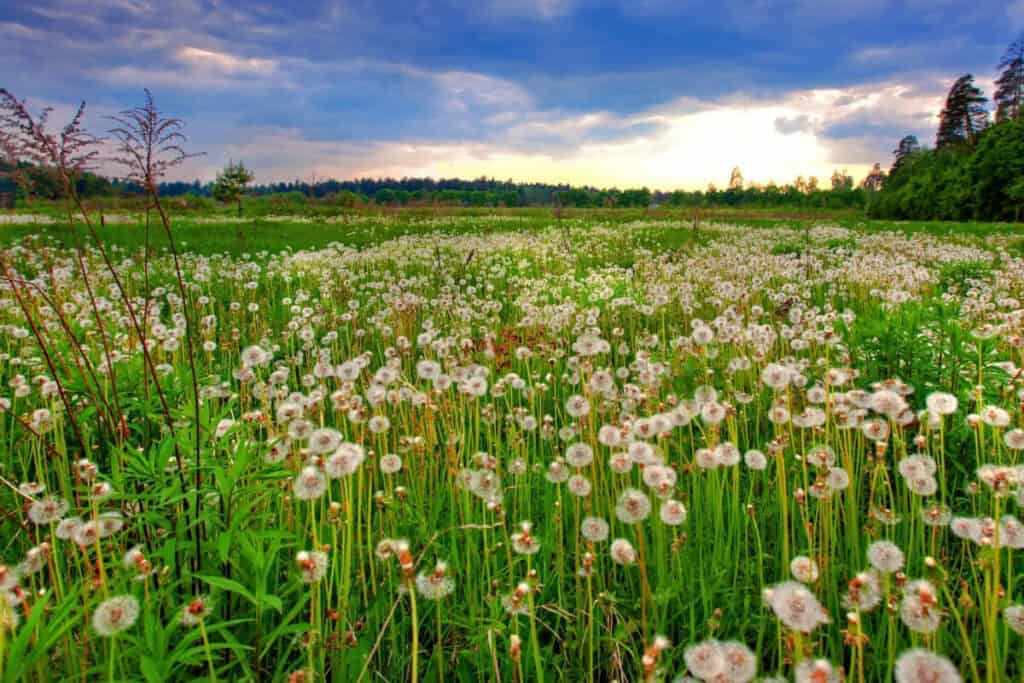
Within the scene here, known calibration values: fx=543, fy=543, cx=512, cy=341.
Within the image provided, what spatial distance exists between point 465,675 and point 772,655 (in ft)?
4.11

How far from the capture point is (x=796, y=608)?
1.39 metres

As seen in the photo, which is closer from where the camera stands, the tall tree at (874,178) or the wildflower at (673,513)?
the wildflower at (673,513)

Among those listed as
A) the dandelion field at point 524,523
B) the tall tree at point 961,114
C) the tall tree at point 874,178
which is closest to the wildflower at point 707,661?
the dandelion field at point 524,523

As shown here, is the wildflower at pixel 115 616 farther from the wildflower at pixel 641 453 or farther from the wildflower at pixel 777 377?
the wildflower at pixel 777 377

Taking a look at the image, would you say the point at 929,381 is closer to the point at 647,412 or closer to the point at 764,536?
the point at 764,536

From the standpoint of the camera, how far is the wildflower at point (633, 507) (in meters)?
1.86

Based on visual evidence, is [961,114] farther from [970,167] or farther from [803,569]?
[803,569]

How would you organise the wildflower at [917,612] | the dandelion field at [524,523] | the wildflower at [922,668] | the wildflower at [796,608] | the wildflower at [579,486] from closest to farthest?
the wildflower at [922,668] → the wildflower at [796,608] → the wildflower at [917,612] → the dandelion field at [524,523] → the wildflower at [579,486]

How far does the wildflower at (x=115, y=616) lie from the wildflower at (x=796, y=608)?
5.56 ft

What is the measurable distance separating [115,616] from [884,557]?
7.23 ft

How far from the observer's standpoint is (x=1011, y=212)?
1646 inches

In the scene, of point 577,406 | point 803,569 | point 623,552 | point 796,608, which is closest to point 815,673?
point 796,608

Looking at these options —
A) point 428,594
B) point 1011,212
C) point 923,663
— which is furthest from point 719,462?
point 1011,212

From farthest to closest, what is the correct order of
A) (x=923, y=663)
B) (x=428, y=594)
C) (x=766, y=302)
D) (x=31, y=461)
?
(x=766, y=302) → (x=31, y=461) → (x=428, y=594) → (x=923, y=663)
